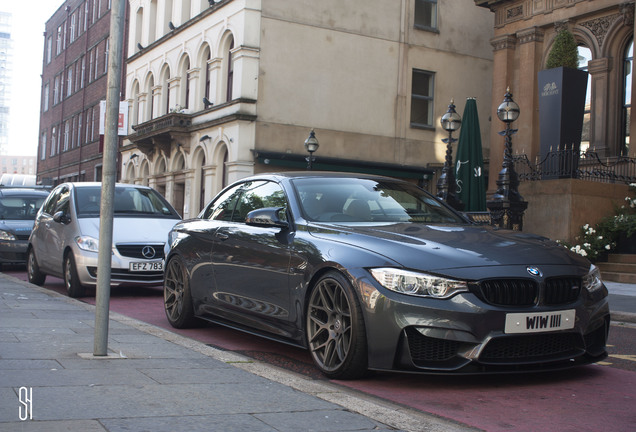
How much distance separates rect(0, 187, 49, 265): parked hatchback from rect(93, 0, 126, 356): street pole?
12361 millimetres

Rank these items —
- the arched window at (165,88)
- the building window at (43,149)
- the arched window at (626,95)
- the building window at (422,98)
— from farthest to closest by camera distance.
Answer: the building window at (43,149), the arched window at (165,88), the building window at (422,98), the arched window at (626,95)

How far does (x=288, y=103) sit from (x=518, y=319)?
2445cm

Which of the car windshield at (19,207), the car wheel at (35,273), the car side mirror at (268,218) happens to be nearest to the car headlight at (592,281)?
the car side mirror at (268,218)

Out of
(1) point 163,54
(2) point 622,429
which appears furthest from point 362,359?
(1) point 163,54

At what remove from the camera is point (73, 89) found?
177ft

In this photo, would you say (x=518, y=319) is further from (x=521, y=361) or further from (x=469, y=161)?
(x=469, y=161)

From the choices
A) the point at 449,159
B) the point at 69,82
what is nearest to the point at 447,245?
the point at 449,159

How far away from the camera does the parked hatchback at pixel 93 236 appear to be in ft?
36.7

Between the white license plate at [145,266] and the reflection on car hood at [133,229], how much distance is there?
330mm

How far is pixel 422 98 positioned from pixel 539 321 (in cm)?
2779

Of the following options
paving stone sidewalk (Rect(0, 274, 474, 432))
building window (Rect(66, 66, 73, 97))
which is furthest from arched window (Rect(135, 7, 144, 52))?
paving stone sidewalk (Rect(0, 274, 474, 432))

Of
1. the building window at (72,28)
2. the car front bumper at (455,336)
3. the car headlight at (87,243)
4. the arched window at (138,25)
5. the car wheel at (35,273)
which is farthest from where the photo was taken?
the building window at (72,28)

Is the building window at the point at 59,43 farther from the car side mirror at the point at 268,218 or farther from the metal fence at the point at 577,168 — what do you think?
the car side mirror at the point at 268,218

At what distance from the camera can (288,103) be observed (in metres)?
28.8
